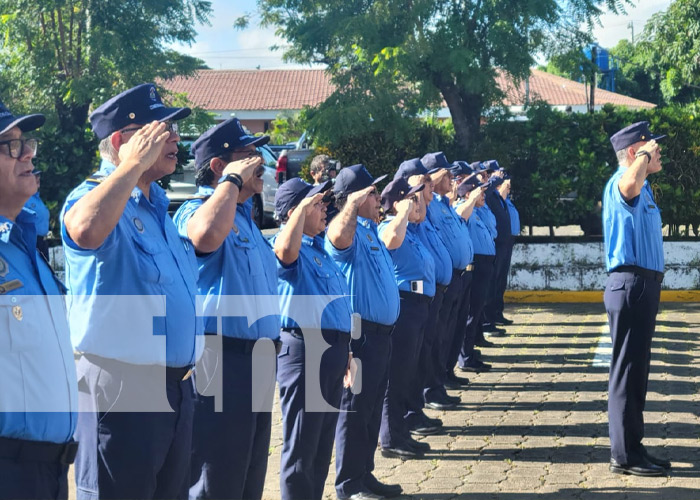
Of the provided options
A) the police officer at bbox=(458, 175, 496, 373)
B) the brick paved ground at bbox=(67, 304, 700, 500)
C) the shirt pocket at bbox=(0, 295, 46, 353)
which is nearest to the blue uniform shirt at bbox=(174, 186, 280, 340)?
the shirt pocket at bbox=(0, 295, 46, 353)

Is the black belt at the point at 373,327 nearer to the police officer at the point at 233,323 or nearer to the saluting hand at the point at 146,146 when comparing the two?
the police officer at the point at 233,323

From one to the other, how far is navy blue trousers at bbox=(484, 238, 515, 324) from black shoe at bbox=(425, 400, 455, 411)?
436 centimetres

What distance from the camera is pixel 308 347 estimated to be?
228 inches

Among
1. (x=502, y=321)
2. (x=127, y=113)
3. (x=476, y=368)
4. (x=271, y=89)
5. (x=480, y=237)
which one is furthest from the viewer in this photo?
(x=271, y=89)

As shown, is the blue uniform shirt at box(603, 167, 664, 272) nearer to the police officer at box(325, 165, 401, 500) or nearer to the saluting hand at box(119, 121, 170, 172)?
the police officer at box(325, 165, 401, 500)

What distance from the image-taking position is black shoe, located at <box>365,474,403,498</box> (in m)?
6.77

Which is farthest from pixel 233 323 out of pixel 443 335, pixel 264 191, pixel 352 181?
pixel 264 191

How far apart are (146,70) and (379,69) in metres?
3.68

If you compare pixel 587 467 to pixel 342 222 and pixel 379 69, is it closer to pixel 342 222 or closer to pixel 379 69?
pixel 342 222

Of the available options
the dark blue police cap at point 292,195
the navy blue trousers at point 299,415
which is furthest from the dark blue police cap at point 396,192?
the navy blue trousers at point 299,415

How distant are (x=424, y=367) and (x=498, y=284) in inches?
227

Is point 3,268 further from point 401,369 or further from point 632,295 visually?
point 632,295

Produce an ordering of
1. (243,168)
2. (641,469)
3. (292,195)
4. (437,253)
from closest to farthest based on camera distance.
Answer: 1. (243,168)
2. (292,195)
3. (641,469)
4. (437,253)

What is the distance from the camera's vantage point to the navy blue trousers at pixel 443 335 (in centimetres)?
962
